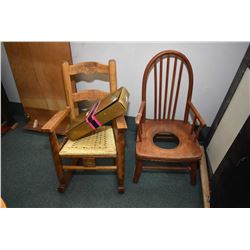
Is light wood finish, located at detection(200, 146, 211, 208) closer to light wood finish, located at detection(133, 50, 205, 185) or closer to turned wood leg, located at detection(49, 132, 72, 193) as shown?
light wood finish, located at detection(133, 50, 205, 185)

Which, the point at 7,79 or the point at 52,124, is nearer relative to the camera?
the point at 52,124

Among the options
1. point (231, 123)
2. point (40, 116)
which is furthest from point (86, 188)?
point (231, 123)

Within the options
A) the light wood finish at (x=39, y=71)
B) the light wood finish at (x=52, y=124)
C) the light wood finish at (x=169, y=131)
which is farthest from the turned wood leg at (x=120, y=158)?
the light wood finish at (x=39, y=71)

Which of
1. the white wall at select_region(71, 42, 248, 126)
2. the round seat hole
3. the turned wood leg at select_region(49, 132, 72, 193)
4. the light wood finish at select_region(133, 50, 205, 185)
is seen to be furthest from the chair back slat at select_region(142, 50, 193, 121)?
the turned wood leg at select_region(49, 132, 72, 193)

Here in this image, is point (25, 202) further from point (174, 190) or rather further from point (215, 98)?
point (215, 98)

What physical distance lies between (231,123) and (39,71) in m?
1.77

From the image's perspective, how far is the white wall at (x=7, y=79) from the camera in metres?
2.01

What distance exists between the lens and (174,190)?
1.55 meters

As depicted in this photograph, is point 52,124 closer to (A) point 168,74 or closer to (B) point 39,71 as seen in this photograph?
(B) point 39,71

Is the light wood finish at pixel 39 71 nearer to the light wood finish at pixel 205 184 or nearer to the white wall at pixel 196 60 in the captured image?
the white wall at pixel 196 60

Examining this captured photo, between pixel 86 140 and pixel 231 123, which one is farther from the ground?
pixel 231 123

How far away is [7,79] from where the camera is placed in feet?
7.07

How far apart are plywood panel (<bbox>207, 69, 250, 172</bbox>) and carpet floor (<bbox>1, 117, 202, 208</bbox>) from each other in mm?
332

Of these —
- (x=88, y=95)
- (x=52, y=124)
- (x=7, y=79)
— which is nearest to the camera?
(x=52, y=124)
